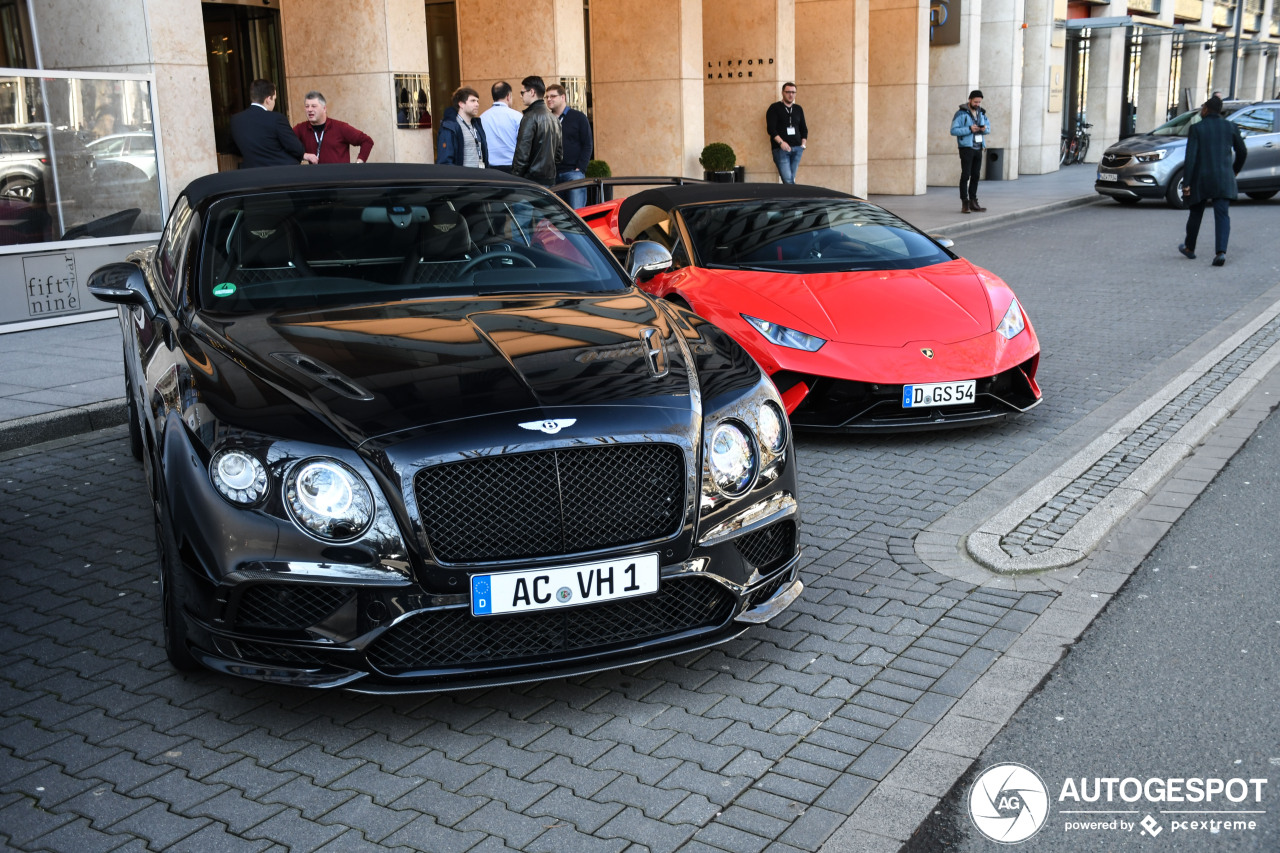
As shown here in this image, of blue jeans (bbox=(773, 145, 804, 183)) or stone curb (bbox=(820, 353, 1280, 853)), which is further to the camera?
blue jeans (bbox=(773, 145, 804, 183))

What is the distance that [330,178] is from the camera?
5.25 metres

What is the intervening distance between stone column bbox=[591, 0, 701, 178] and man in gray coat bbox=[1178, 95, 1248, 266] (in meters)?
7.45

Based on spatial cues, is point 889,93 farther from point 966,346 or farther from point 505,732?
point 505,732

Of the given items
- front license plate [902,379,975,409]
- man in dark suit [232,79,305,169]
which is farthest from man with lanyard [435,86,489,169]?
front license plate [902,379,975,409]

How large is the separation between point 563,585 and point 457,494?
15.7 inches

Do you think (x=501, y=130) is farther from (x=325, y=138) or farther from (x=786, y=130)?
(x=786, y=130)

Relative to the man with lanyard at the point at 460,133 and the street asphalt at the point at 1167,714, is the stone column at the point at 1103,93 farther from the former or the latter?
the street asphalt at the point at 1167,714

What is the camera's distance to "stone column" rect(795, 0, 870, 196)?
22.8 meters

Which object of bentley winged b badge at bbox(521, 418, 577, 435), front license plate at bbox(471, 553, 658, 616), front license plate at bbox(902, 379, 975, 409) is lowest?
front license plate at bbox(902, 379, 975, 409)

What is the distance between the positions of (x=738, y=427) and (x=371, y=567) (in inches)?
48.8

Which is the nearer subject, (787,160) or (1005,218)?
(787,160)

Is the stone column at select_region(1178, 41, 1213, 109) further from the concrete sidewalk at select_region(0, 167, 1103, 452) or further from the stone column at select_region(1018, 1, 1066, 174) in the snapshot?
the concrete sidewalk at select_region(0, 167, 1103, 452)

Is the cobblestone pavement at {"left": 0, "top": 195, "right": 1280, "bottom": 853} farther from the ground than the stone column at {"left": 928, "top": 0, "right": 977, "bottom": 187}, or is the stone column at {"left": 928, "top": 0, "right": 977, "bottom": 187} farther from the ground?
the stone column at {"left": 928, "top": 0, "right": 977, "bottom": 187}

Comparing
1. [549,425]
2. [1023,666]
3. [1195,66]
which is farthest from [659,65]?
[1195,66]
